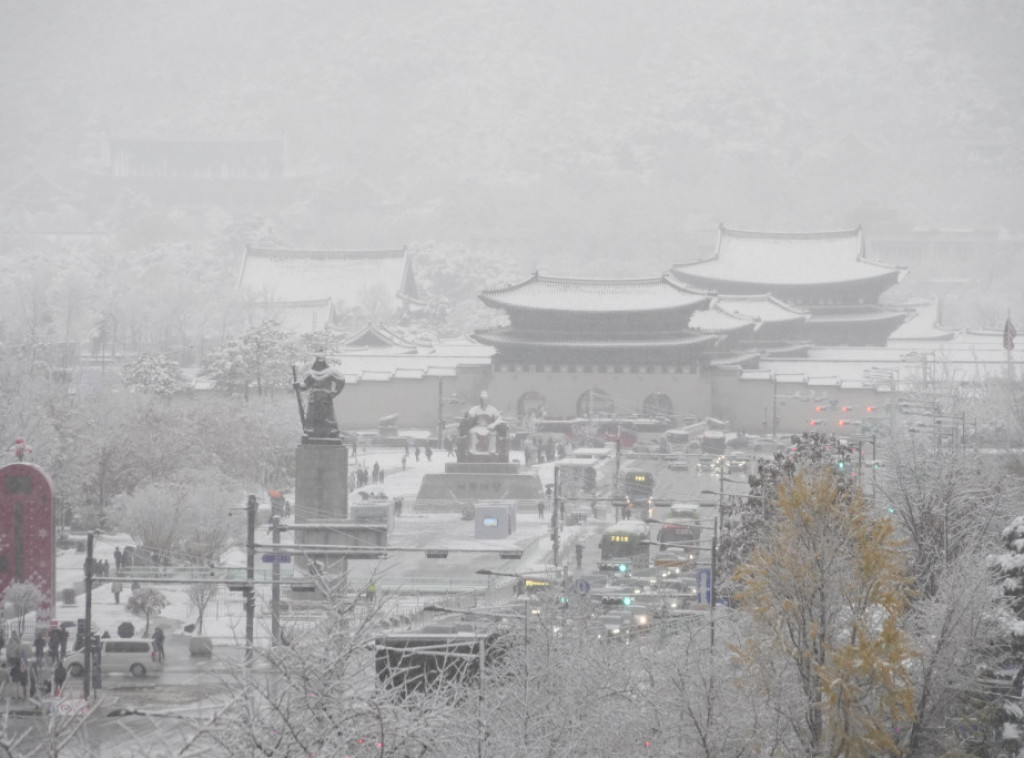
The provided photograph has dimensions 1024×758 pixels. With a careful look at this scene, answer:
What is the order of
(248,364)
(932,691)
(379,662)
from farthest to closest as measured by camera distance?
1. (248,364)
2. (932,691)
3. (379,662)

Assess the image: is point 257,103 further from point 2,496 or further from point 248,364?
point 2,496

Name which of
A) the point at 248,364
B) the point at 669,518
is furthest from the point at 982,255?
the point at 669,518

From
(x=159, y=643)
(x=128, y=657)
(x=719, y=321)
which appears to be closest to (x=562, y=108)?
(x=719, y=321)

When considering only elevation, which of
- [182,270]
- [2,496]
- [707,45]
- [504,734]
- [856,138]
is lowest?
[504,734]

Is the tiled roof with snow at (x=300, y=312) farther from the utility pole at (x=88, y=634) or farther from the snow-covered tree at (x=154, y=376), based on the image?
the utility pole at (x=88, y=634)

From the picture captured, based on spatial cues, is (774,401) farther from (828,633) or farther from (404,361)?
(828,633)

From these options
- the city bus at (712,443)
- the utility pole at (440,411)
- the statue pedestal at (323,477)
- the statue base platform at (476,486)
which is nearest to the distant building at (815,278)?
the utility pole at (440,411)
